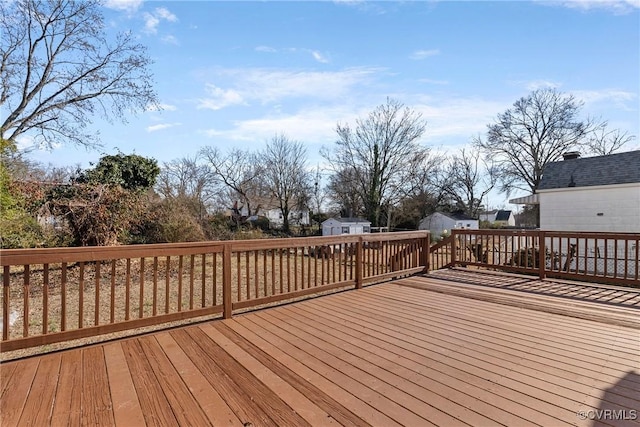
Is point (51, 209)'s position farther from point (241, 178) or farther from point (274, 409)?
point (241, 178)

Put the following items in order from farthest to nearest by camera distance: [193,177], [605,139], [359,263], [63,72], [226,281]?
[193,177], [605,139], [63,72], [359,263], [226,281]

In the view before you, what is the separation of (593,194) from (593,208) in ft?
1.39

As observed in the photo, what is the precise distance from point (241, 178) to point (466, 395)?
80.8ft

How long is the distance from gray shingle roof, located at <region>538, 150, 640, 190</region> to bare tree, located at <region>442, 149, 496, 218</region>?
1444 centimetres

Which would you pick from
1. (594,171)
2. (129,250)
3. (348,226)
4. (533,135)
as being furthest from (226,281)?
(533,135)

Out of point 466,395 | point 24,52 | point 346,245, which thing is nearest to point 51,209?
point 24,52

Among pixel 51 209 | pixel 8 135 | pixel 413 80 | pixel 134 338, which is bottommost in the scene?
pixel 134 338

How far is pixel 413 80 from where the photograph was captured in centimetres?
814

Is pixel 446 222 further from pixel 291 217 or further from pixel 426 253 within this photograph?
pixel 426 253

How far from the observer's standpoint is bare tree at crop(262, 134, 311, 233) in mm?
25250

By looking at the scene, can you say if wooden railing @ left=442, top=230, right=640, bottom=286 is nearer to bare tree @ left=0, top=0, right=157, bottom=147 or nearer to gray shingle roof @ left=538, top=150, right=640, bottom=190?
gray shingle roof @ left=538, top=150, right=640, bottom=190

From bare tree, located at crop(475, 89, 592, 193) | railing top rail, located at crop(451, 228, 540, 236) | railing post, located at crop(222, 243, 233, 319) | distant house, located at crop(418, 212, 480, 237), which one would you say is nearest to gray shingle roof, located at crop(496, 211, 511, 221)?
distant house, located at crop(418, 212, 480, 237)

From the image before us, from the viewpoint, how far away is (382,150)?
20688 millimetres

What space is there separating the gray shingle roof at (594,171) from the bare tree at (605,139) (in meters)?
10.2
